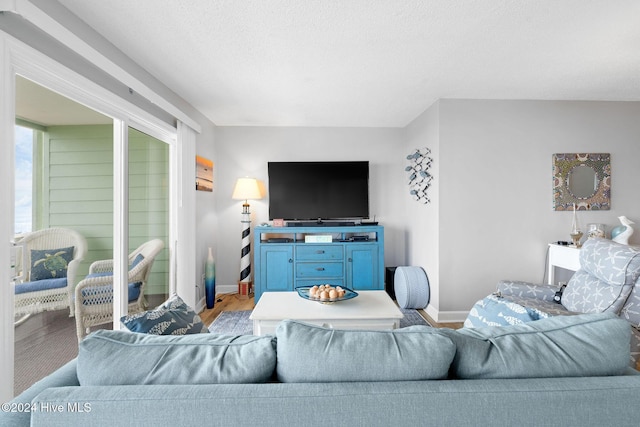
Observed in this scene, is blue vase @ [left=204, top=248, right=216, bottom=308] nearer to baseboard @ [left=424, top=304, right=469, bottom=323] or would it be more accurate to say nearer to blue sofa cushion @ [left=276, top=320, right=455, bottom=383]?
baseboard @ [left=424, top=304, right=469, bottom=323]

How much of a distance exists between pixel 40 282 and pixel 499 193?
13.0 ft

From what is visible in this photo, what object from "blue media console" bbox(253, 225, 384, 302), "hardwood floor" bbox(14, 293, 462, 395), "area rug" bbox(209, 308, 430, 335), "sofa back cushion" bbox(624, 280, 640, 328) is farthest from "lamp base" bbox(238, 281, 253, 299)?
"sofa back cushion" bbox(624, 280, 640, 328)

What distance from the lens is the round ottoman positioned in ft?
11.3

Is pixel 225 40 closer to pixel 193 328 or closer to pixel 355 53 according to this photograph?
pixel 355 53

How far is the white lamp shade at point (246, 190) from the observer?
13.4ft

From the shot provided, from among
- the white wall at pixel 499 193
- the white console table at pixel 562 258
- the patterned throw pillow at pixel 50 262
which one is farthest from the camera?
the white wall at pixel 499 193

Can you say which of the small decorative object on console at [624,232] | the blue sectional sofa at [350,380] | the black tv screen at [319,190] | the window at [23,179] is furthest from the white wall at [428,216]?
the window at [23,179]

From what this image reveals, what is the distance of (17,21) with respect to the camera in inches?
59.0

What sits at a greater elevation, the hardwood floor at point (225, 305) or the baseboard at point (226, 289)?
the baseboard at point (226, 289)

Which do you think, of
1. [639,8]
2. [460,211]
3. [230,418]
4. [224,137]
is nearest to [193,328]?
[230,418]

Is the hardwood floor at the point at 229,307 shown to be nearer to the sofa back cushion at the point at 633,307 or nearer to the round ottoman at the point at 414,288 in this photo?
the round ottoman at the point at 414,288

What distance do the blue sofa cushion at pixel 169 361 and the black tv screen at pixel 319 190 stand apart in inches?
129

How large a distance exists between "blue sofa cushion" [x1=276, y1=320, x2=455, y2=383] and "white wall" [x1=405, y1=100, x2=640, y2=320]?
257 centimetres

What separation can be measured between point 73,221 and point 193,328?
1.25 metres
